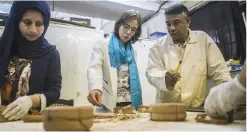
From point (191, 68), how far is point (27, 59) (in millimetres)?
1170

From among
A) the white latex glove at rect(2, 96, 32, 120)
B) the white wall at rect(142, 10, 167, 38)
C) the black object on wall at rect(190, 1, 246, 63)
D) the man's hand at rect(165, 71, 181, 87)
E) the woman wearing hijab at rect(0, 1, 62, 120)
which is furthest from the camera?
the white wall at rect(142, 10, 167, 38)

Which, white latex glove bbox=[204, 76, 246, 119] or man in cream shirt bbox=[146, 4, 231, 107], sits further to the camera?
man in cream shirt bbox=[146, 4, 231, 107]

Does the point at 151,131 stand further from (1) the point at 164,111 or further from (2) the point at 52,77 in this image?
(2) the point at 52,77

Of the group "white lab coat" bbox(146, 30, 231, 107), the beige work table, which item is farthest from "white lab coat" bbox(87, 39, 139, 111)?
the beige work table

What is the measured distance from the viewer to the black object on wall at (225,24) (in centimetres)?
243

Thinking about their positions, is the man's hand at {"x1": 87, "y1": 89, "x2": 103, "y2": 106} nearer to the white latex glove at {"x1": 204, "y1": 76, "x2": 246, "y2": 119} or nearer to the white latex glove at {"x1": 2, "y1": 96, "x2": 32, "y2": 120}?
the white latex glove at {"x1": 2, "y1": 96, "x2": 32, "y2": 120}

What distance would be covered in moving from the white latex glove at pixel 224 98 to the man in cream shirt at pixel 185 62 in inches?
31.4

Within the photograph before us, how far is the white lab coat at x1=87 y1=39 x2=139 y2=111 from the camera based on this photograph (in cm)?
183

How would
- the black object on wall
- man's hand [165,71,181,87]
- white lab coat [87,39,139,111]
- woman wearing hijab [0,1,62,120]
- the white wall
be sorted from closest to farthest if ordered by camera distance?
woman wearing hijab [0,1,62,120], man's hand [165,71,181,87], white lab coat [87,39,139,111], the black object on wall, the white wall

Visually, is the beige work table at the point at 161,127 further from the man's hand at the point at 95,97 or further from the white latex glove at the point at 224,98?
the man's hand at the point at 95,97

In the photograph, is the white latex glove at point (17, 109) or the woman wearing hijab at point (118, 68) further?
the woman wearing hijab at point (118, 68)

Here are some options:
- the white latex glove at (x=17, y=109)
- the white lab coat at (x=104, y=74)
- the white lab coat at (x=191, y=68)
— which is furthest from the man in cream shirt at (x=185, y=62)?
the white latex glove at (x=17, y=109)

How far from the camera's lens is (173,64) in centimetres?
179

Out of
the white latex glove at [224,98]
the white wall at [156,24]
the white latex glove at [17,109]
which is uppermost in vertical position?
the white wall at [156,24]
